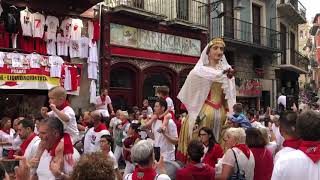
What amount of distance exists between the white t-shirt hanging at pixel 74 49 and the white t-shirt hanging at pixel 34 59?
1282 mm

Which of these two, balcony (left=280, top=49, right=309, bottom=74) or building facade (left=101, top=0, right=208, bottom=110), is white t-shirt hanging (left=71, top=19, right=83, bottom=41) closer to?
building facade (left=101, top=0, right=208, bottom=110)

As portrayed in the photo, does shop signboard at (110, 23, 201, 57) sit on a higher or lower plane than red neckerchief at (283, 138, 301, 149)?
higher

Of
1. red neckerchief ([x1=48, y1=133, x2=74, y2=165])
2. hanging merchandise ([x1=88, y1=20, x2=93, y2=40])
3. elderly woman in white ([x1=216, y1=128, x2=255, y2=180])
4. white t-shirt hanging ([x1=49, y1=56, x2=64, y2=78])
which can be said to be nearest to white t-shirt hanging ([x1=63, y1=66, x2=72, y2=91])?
white t-shirt hanging ([x1=49, y1=56, x2=64, y2=78])

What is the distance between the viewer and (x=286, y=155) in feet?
12.5

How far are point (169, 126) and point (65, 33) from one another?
750cm

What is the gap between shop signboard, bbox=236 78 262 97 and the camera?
78.2 ft

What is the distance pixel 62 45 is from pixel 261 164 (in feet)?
32.4

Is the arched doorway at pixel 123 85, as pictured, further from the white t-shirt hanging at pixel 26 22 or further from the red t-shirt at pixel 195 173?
the red t-shirt at pixel 195 173

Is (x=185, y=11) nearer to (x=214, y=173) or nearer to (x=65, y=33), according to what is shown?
(x=65, y=33)

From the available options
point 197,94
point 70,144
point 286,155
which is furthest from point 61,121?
point 197,94

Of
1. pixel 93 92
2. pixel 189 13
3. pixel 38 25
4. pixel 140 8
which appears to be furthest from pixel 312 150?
pixel 189 13

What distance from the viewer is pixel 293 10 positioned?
29.4 metres

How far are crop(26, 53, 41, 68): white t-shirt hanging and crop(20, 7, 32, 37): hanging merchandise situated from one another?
0.59 metres

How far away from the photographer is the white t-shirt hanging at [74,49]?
47.1 feet
